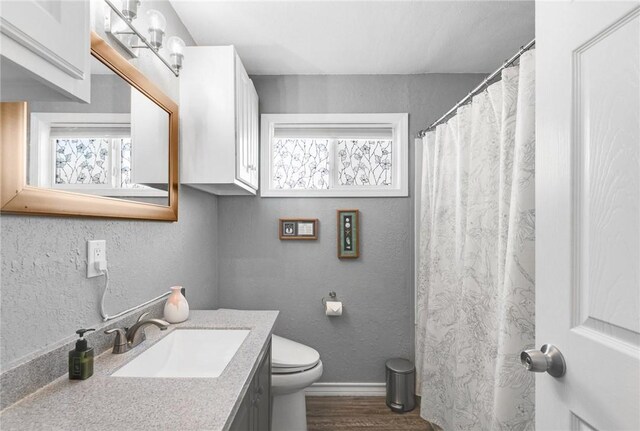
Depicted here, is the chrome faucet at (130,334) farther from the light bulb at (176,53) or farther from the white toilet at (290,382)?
the light bulb at (176,53)

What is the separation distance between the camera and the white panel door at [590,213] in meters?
0.60

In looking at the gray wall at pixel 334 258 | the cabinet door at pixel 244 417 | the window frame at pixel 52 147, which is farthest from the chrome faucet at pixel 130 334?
the gray wall at pixel 334 258

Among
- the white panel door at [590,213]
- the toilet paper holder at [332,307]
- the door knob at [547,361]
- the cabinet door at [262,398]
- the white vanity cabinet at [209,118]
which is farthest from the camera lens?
the toilet paper holder at [332,307]

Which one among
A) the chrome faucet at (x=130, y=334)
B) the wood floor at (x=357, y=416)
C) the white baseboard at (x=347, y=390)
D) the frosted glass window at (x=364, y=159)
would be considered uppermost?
the frosted glass window at (x=364, y=159)

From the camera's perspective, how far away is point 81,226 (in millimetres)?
1087

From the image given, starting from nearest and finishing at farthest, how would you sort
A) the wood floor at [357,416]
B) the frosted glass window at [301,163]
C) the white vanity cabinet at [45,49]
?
the white vanity cabinet at [45,49]
the wood floor at [357,416]
the frosted glass window at [301,163]

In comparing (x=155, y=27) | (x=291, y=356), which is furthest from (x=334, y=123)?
(x=291, y=356)

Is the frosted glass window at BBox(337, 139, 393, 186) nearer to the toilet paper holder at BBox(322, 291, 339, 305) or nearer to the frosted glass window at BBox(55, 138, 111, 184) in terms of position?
the toilet paper holder at BBox(322, 291, 339, 305)

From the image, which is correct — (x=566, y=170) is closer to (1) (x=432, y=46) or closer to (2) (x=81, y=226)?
(2) (x=81, y=226)

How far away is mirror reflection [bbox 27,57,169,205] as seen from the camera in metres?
0.93

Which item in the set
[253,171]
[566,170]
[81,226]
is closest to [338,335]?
[253,171]

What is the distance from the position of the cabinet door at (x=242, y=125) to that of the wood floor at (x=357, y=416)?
5.37 ft

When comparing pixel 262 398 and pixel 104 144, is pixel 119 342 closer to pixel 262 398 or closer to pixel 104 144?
pixel 262 398

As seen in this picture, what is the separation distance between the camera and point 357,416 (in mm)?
2221
